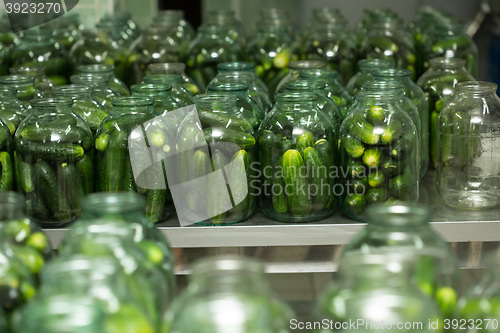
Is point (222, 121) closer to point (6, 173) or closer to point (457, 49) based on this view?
point (6, 173)

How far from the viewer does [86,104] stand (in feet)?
6.19

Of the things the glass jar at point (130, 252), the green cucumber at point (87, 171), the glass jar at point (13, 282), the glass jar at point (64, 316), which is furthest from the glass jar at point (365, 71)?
the glass jar at point (64, 316)

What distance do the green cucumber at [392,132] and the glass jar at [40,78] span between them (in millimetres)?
1093

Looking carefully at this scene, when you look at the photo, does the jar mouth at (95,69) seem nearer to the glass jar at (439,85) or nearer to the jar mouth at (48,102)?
the jar mouth at (48,102)

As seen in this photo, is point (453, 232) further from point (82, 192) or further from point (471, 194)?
point (82, 192)

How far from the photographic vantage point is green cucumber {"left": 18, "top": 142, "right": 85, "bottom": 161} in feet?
5.43

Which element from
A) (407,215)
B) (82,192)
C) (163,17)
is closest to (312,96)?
(82,192)

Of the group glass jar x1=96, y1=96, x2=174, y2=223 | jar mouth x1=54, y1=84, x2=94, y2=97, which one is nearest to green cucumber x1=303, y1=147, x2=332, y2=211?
glass jar x1=96, y1=96, x2=174, y2=223

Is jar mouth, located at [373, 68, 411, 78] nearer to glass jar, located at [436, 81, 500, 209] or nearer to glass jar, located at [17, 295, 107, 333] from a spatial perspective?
glass jar, located at [436, 81, 500, 209]

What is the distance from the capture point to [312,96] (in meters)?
1.75

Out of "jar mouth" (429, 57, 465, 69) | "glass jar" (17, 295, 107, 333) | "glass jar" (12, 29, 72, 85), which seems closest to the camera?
"glass jar" (17, 295, 107, 333)

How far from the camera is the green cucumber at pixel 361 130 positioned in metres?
1.69

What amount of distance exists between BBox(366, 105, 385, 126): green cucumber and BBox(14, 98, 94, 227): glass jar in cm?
72

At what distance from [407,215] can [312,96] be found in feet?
2.68
